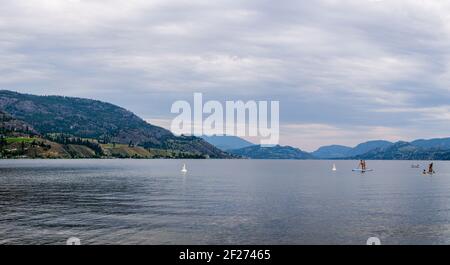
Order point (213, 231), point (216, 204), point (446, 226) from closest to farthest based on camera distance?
point (213, 231) < point (446, 226) < point (216, 204)

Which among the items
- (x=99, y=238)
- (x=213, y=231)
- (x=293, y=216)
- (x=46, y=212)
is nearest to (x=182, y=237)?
(x=213, y=231)

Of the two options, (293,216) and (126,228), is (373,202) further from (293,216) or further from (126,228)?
(126,228)

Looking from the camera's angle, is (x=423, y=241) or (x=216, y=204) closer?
(x=423, y=241)

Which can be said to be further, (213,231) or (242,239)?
(213,231)

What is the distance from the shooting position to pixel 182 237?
69062 mm

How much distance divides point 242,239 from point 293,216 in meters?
29.4
